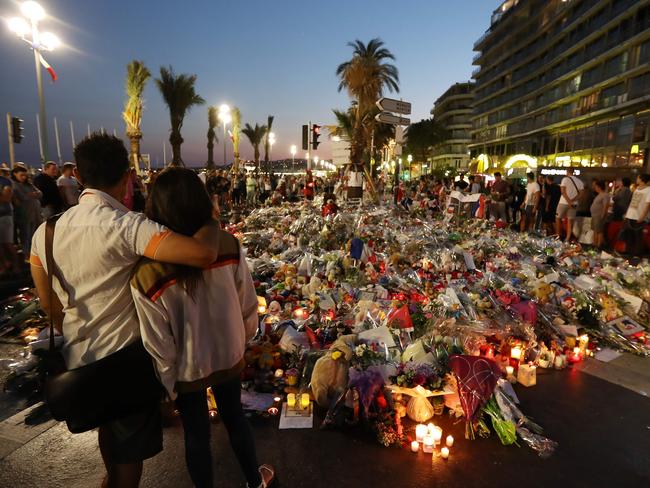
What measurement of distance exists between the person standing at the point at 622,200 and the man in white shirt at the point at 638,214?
26.5 inches

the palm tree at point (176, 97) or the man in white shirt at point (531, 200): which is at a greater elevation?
the palm tree at point (176, 97)

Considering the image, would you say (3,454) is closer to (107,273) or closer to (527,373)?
(107,273)

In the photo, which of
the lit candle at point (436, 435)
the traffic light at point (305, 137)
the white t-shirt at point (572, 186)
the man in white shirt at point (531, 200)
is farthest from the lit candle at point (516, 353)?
the traffic light at point (305, 137)

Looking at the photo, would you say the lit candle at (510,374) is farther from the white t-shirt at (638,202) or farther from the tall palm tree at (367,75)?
the tall palm tree at (367,75)

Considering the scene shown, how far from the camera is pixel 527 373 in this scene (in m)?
3.69

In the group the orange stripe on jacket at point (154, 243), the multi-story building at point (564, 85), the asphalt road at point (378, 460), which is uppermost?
the multi-story building at point (564, 85)

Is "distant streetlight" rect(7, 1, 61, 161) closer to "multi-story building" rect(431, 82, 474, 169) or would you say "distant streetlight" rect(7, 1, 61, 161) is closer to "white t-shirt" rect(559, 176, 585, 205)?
"white t-shirt" rect(559, 176, 585, 205)

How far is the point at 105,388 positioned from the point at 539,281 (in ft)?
17.2

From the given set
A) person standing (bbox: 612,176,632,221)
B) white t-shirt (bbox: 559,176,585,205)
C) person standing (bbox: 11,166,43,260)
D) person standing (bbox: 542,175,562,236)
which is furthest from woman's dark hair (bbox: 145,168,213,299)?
person standing (bbox: 542,175,562,236)

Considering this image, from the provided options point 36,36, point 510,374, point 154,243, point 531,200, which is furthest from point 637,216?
point 36,36

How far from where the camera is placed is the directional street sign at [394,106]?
983cm

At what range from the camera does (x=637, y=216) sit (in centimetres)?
831

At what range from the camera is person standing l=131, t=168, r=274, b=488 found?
5.32 feet

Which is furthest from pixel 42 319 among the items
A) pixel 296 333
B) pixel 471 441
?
pixel 471 441
